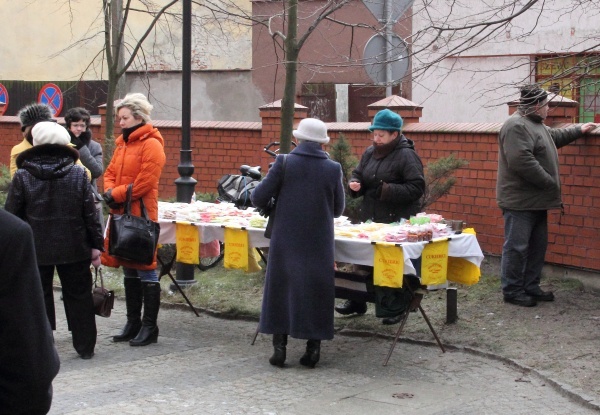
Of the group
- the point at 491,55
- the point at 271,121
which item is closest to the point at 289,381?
the point at 271,121

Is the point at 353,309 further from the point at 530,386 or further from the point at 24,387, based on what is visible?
the point at 24,387

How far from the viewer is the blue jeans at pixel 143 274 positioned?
322 inches

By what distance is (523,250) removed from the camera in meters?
9.02

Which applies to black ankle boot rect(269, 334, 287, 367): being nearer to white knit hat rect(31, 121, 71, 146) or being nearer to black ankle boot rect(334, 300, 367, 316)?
black ankle boot rect(334, 300, 367, 316)

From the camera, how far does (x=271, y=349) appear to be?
26.4ft

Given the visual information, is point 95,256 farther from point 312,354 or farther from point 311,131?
point 311,131

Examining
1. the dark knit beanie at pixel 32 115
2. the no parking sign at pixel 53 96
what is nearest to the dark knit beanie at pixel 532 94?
the dark knit beanie at pixel 32 115

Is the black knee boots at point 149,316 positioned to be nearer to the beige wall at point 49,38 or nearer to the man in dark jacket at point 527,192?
the man in dark jacket at point 527,192

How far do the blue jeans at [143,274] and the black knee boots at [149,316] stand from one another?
0.04 meters

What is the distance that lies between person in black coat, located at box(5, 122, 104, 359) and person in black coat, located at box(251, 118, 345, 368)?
4.23 feet

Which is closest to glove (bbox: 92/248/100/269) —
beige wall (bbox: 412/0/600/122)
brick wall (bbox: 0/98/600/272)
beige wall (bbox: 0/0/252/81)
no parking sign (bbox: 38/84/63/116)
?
brick wall (bbox: 0/98/600/272)

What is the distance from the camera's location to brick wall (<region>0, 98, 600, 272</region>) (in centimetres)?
955

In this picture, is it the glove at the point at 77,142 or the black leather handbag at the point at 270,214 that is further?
the glove at the point at 77,142

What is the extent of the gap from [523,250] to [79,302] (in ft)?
12.6
